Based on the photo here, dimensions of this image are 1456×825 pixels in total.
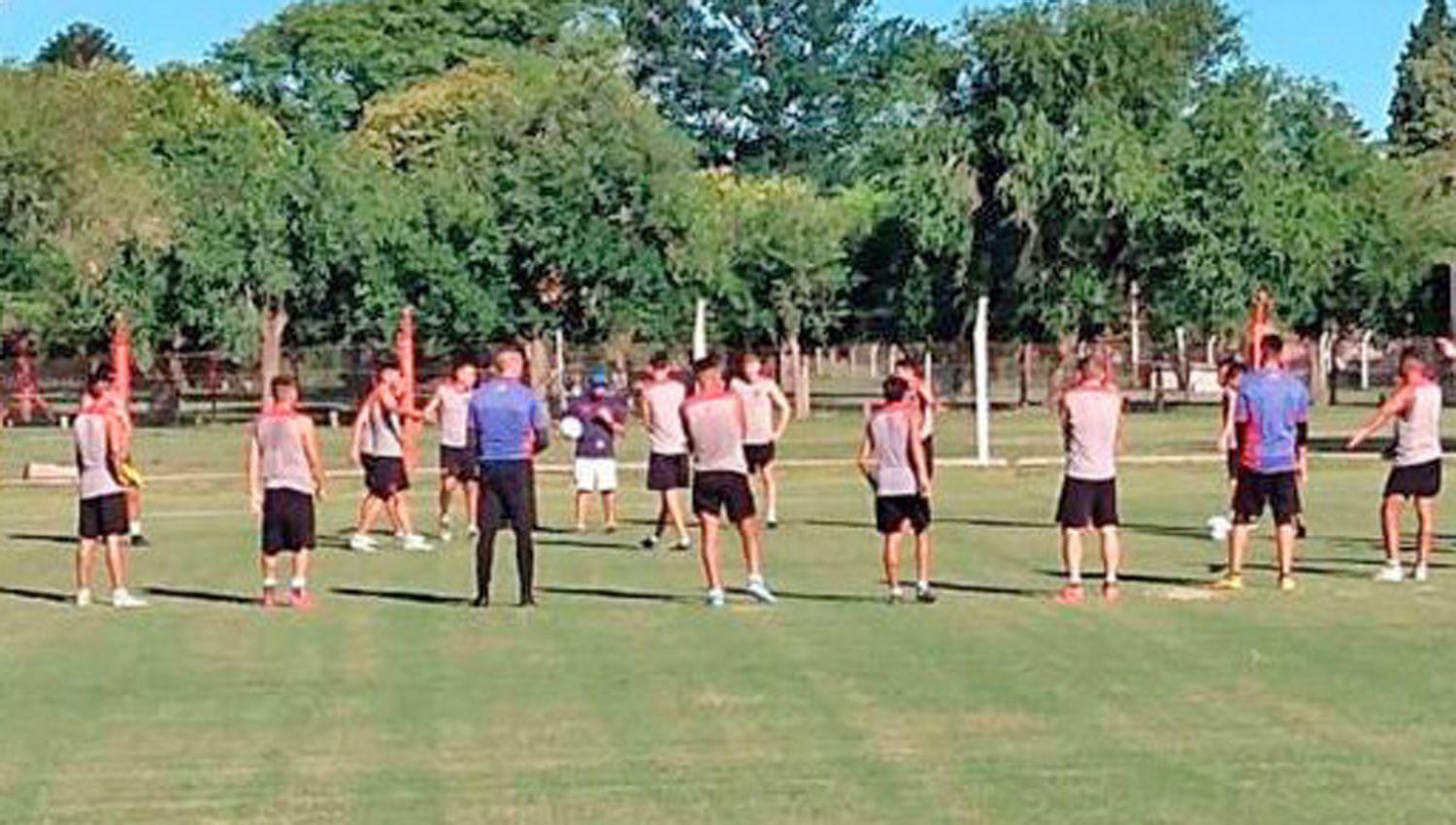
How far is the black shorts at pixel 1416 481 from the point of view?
20766mm

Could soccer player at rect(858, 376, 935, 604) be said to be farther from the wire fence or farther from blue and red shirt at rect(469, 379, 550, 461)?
the wire fence

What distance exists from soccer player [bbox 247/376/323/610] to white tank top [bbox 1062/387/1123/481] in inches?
212

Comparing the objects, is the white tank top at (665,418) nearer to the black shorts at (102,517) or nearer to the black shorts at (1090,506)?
the black shorts at (102,517)

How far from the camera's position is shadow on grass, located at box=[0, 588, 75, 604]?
818 inches

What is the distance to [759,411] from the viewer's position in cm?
2636

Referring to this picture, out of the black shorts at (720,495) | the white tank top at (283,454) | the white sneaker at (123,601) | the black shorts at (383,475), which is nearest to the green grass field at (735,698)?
the white sneaker at (123,601)

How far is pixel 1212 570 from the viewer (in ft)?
71.1

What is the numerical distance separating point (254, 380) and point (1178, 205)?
26.0 m

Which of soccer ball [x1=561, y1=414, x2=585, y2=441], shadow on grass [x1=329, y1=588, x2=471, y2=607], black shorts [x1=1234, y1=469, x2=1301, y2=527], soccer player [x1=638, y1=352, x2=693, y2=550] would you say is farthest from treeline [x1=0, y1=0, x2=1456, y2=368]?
black shorts [x1=1234, y1=469, x2=1301, y2=527]

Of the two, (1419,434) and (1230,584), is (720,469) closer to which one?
(1230,584)

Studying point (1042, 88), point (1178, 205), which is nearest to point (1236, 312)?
point (1178, 205)

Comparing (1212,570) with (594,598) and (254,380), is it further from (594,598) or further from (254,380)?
(254,380)

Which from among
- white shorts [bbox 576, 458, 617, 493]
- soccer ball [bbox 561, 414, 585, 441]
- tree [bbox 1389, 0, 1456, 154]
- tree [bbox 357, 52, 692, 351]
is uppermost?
tree [bbox 1389, 0, 1456, 154]

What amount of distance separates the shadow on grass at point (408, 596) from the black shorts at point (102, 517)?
177 cm
